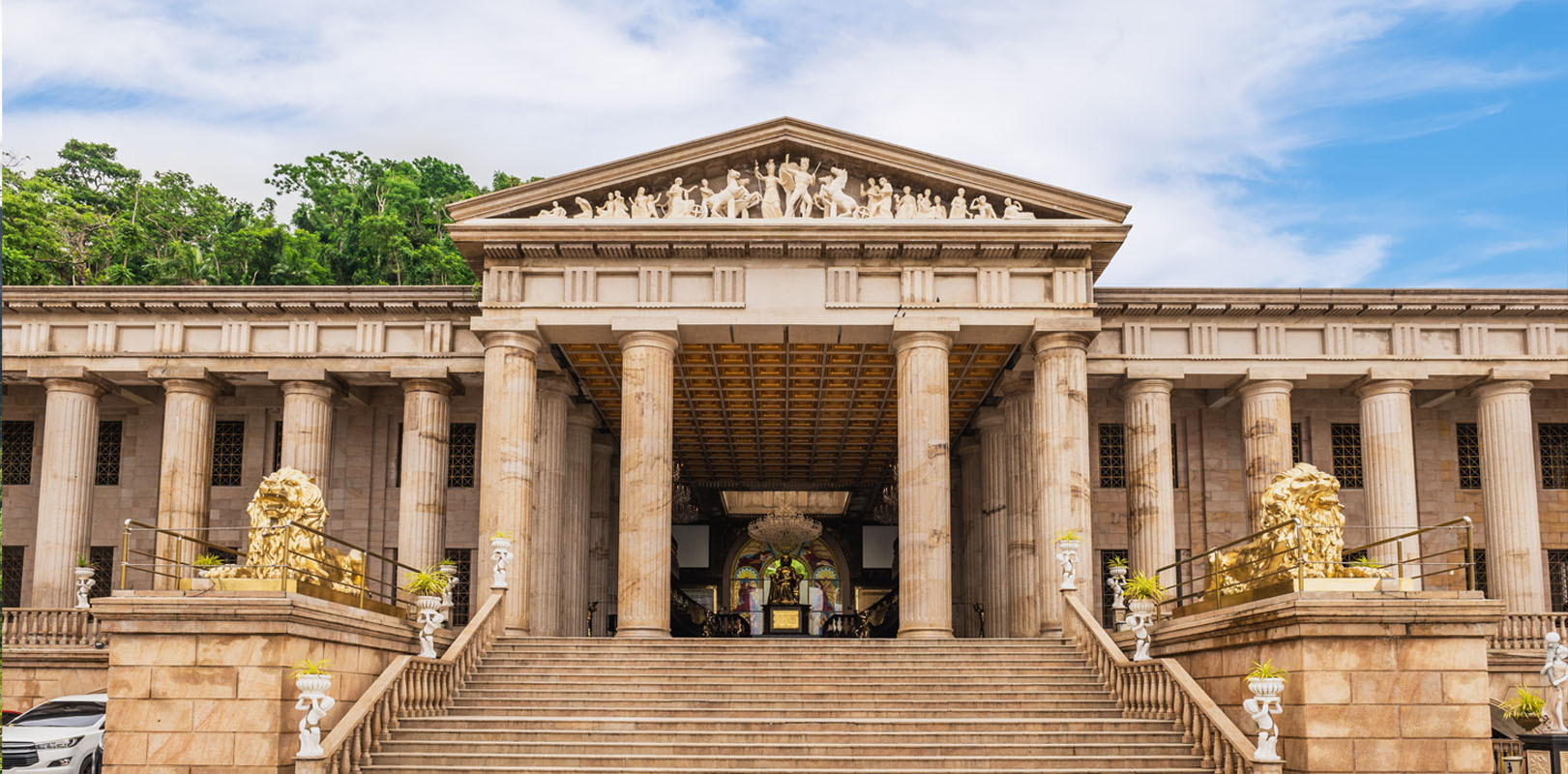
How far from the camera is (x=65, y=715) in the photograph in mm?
21391

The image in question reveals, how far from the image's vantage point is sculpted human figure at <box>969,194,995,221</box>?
29.2 meters

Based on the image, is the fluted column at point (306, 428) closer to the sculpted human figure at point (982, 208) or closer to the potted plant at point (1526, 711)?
the sculpted human figure at point (982, 208)

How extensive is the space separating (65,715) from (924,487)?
16037 millimetres

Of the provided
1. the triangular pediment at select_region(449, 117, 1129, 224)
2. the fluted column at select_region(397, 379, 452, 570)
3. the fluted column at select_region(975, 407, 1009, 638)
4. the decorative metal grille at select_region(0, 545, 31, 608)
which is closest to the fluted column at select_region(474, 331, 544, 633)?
the triangular pediment at select_region(449, 117, 1129, 224)

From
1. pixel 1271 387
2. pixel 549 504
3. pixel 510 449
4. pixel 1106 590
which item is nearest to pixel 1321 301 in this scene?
pixel 1271 387

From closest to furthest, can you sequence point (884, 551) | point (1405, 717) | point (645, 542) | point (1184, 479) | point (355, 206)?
1. point (1405, 717)
2. point (645, 542)
3. point (1184, 479)
4. point (884, 551)
5. point (355, 206)

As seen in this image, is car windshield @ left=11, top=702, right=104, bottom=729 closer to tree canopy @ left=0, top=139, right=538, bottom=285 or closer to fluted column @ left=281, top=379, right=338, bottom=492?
fluted column @ left=281, top=379, right=338, bottom=492

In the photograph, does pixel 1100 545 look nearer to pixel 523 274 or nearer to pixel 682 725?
pixel 523 274

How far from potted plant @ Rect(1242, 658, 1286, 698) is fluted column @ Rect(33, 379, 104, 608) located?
90.6ft

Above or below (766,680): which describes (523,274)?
above

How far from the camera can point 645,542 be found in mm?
27797

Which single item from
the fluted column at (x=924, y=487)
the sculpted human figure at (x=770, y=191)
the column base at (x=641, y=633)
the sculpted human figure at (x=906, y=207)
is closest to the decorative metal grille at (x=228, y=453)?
the column base at (x=641, y=633)

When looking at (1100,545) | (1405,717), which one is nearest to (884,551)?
(1100,545)

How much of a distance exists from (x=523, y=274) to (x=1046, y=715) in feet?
48.9
